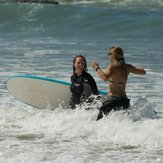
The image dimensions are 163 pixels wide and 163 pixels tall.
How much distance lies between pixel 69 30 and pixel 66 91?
15.8 meters

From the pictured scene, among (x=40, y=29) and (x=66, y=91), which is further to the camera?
(x=40, y=29)

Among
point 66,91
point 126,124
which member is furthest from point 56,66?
point 126,124

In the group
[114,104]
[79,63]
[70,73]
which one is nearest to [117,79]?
[114,104]

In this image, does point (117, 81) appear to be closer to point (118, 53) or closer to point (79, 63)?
point (118, 53)

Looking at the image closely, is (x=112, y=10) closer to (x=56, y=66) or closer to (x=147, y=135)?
(x=56, y=66)

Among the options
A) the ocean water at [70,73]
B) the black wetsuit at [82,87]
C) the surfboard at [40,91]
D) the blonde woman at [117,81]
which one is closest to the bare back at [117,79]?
the blonde woman at [117,81]

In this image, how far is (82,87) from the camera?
7770 mm

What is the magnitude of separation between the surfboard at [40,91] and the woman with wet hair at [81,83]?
0.56 meters

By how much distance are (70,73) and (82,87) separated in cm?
474

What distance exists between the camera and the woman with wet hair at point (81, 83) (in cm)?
768

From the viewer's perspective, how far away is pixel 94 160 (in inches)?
243

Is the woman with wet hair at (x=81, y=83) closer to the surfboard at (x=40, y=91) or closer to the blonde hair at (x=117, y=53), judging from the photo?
the surfboard at (x=40, y=91)

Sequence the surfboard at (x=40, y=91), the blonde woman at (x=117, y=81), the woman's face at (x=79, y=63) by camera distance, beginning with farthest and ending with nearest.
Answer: the surfboard at (x=40, y=91)
the woman's face at (x=79, y=63)
the blonde woman at (x=117, y=81)

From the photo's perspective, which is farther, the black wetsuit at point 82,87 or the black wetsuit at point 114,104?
the black wetsuit at point 82,87
